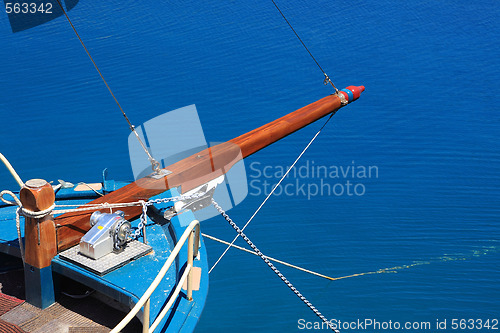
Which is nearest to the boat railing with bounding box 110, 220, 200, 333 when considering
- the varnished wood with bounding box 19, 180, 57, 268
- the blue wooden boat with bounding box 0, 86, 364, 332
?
the blue wooden boat with bounding box 0, 86, 364, 332

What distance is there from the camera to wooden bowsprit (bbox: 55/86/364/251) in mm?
4402

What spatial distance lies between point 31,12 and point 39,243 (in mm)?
14445

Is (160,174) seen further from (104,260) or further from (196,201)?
(104,260)

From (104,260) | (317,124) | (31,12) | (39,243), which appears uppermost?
(31,12)

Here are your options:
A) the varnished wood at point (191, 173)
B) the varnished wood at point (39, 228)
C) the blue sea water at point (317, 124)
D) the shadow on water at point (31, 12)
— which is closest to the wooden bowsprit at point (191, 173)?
the varnished wood at point (191, 173)

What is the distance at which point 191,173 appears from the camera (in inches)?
198

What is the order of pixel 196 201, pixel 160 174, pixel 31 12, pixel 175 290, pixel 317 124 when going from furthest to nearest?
pixel 31 12
pixel 317 124
pixel 196 201
pixel 160 174
pixel 175 290

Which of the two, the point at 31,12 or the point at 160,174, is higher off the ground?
the point at 31,12

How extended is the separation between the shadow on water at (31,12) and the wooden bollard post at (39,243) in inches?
508

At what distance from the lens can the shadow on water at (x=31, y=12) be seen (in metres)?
15.8

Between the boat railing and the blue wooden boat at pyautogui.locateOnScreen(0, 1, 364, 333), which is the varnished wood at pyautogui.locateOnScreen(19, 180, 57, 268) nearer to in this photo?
the blue wooden boat at pyautogui.locateOnScreen(0, 1, 364, 333)

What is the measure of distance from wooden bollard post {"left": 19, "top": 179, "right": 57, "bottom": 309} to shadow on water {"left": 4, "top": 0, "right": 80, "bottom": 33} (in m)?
12.9

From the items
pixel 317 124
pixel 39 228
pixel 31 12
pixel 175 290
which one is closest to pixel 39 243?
pixel 39 228

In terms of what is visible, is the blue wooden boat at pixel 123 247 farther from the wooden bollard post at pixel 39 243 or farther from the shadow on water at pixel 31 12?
the shadow on water at pixel 31 12
